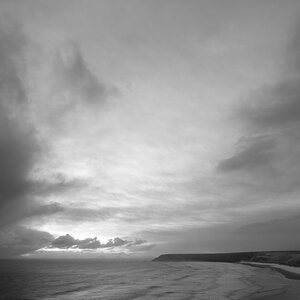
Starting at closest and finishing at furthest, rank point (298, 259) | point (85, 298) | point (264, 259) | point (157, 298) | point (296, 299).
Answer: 1. point (296, 299)
2. point (157, 298)
3. point (85, 298)
4. point (298, 259)
5. point (264, 259)

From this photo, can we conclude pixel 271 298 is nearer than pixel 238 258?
Yes

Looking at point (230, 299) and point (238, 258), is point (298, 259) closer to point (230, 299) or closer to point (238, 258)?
point (230, 299)

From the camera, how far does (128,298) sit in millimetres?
33594

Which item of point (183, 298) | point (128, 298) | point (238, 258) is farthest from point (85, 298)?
point (238, 258)

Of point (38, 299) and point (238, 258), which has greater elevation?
point (238, 258)

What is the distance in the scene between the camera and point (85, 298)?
35.2 meters

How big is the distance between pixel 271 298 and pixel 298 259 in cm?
8411

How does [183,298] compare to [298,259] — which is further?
[298,259]

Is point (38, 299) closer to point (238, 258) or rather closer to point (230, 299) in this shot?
point (230, 299)

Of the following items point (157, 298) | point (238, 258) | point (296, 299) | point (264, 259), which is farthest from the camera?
point (238, 258)

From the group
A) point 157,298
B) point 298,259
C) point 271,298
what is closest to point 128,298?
point 157,298

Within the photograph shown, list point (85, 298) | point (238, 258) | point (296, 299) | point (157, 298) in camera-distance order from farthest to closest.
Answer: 1. point (238, 258)
2. point (85, 298)
3. point (157, 298)
4. point (296, 299)

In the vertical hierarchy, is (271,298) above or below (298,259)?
below

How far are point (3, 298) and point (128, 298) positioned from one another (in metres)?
16.5
